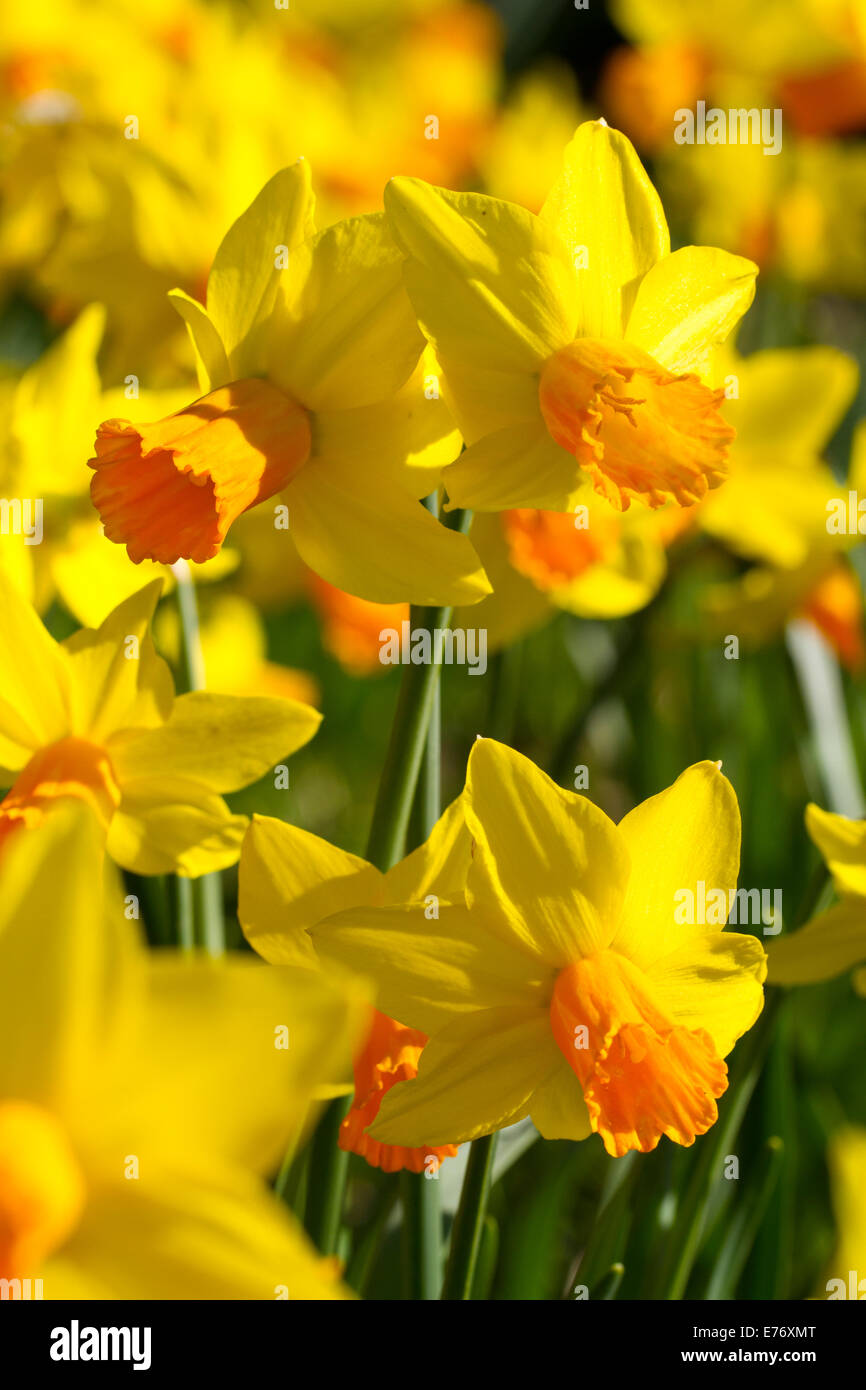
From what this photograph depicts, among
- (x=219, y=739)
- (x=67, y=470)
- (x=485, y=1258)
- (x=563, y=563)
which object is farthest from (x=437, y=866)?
(x=67, y=470)

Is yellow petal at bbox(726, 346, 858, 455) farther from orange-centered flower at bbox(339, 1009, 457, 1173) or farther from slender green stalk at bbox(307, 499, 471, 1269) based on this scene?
orange-centered flower at bbox(339, 1009, 457, 1173)

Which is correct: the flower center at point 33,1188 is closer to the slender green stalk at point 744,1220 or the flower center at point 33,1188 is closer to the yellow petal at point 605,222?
the yellow petal at point 605,222

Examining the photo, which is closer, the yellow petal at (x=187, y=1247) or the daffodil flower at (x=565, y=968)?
the yellow petal at (x=187, y=1247)

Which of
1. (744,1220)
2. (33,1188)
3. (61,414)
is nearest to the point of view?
(33,1188)

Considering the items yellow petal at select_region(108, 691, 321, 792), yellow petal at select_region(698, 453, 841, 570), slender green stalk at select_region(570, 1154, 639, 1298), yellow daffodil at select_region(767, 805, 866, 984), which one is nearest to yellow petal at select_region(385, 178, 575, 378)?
yellow petal at select_region(108, 691, 321, 792)

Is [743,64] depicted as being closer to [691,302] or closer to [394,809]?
[691,302]

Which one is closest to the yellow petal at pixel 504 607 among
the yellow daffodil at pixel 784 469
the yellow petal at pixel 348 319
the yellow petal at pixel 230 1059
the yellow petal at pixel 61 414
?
the yellow daffodil at pixel 784 469
